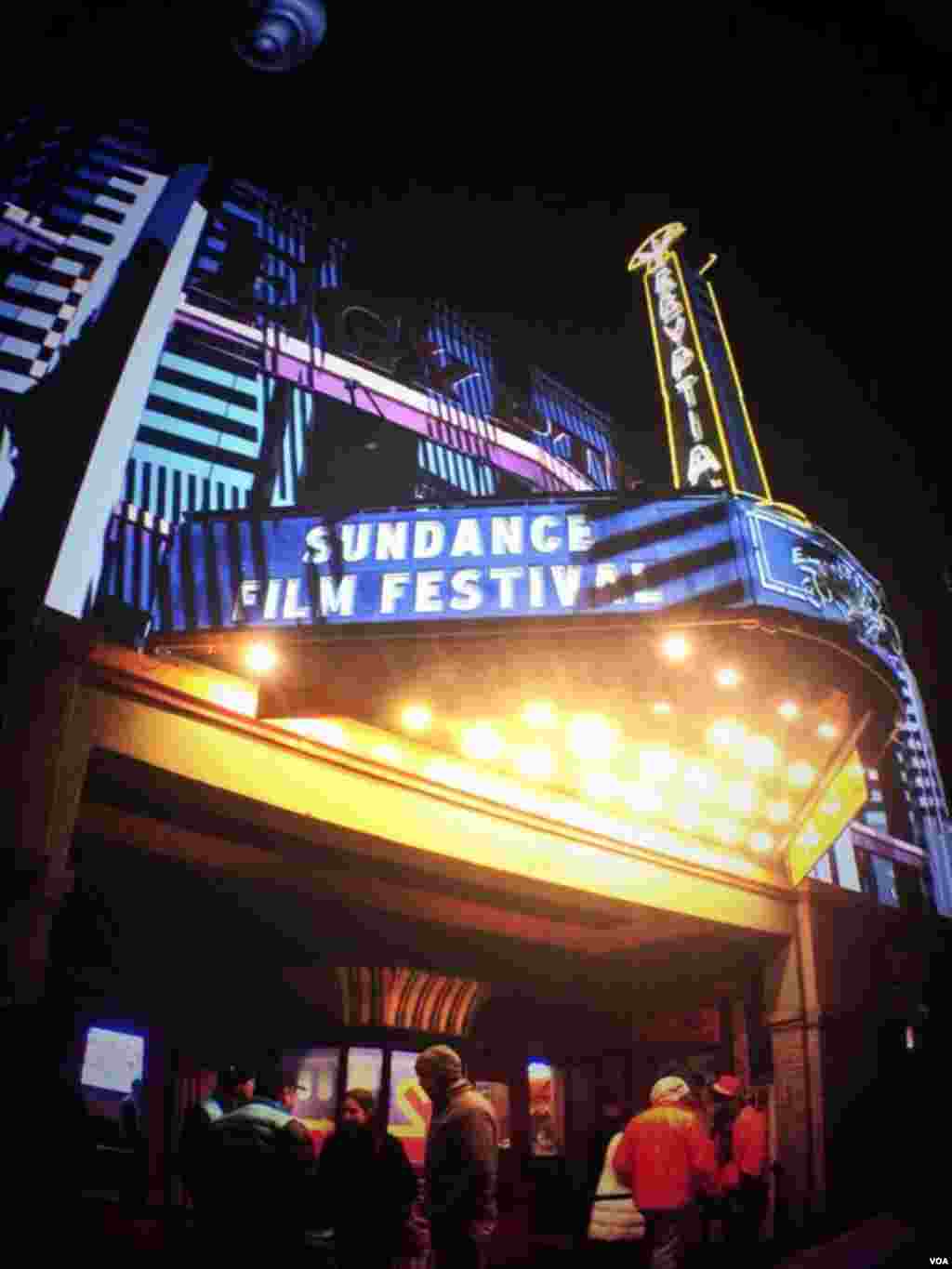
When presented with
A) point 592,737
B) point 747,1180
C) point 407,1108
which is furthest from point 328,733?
point 747,1180

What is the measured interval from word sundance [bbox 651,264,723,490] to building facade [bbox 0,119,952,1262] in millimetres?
43

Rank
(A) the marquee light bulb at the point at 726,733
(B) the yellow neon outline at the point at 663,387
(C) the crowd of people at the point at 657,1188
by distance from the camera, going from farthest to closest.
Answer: (B) the yellow neon outline at the point at 663,387, (A) the marquee light bulb at the point at 726,733, (C) the crowd of people at the point at 657,1188

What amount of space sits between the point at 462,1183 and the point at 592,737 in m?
3.75

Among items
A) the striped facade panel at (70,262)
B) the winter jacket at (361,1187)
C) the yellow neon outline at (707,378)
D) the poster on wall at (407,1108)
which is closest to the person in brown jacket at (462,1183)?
the winter jacket at (361,1187)

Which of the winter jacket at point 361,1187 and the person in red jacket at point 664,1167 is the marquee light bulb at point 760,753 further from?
the winter jacket at point 361,1187

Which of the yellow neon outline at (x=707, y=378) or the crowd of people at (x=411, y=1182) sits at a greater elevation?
the yellow neon outline at (x=707, y=378)

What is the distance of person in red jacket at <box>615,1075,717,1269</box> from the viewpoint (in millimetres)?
6312

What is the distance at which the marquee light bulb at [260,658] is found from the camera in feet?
20.3

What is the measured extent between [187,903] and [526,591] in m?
5.92

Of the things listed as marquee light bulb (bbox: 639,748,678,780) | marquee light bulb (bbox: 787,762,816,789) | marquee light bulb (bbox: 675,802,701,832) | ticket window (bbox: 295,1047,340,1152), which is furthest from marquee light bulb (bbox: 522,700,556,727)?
ticket window (bbox: 295,1047,340,1152)

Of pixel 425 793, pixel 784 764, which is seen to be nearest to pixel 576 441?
pixel 784 764

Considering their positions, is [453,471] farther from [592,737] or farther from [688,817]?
[688,817]

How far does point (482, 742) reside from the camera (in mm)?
7812

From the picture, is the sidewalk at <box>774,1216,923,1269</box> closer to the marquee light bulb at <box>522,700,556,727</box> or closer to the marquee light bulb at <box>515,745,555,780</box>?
the marquee light bulb at <box>522,700,556,727</box>
